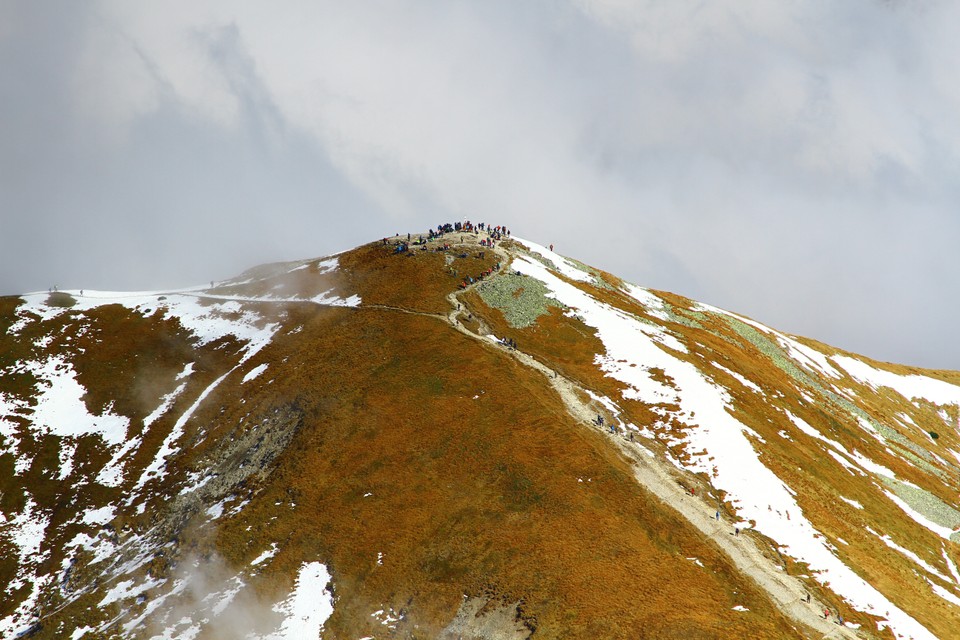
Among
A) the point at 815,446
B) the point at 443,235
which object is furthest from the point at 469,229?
the point at 815,446

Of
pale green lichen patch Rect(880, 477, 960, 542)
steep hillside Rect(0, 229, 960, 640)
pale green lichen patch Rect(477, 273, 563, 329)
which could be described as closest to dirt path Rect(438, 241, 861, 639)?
steep hillside Rect(0, 229, 960, 640)

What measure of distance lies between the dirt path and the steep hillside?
0.24 m

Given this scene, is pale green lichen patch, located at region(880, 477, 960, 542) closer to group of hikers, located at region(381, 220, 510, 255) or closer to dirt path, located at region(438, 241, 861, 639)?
dirt path, located at region(438, 241, 861, 639)

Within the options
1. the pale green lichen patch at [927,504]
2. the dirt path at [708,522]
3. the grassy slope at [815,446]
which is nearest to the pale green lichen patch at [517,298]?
the grassy slope at [815,446]

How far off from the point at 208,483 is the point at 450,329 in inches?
1318

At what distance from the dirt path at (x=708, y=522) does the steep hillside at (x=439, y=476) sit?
236 mm

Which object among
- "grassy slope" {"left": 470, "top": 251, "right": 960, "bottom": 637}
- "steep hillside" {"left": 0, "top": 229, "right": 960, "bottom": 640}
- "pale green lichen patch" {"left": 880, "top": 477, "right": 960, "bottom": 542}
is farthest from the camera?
"pale green lichen patch" {"left": 880, "top": 477, "right": 960, "bottom": 542}

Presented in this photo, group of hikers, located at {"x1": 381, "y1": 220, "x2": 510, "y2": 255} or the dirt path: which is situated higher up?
group of hikers, located at {"x1": 381, "y1": 220, "x2": 510, "y2": 255}

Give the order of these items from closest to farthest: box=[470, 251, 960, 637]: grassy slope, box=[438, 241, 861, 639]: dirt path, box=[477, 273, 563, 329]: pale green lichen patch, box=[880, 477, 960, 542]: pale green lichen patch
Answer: box=[438, 241, 861, 639]: dirt path, box=[470, 251, 960, 637]: grassy slope, box=[880, 477, 960, 542]: pale green lichen patch, box=[477, 273, 563, 329]: pale green lichen patch

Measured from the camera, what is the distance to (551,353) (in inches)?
2950

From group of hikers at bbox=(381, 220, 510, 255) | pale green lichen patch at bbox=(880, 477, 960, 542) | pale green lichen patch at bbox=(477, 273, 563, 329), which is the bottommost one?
pale green lichen patch at bbox=(880, 477, 960, 542)

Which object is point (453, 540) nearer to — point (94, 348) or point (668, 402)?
point (668, 402)

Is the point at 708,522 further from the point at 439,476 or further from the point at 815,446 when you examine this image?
the point at 815,446

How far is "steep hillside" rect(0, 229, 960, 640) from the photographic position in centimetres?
4566
